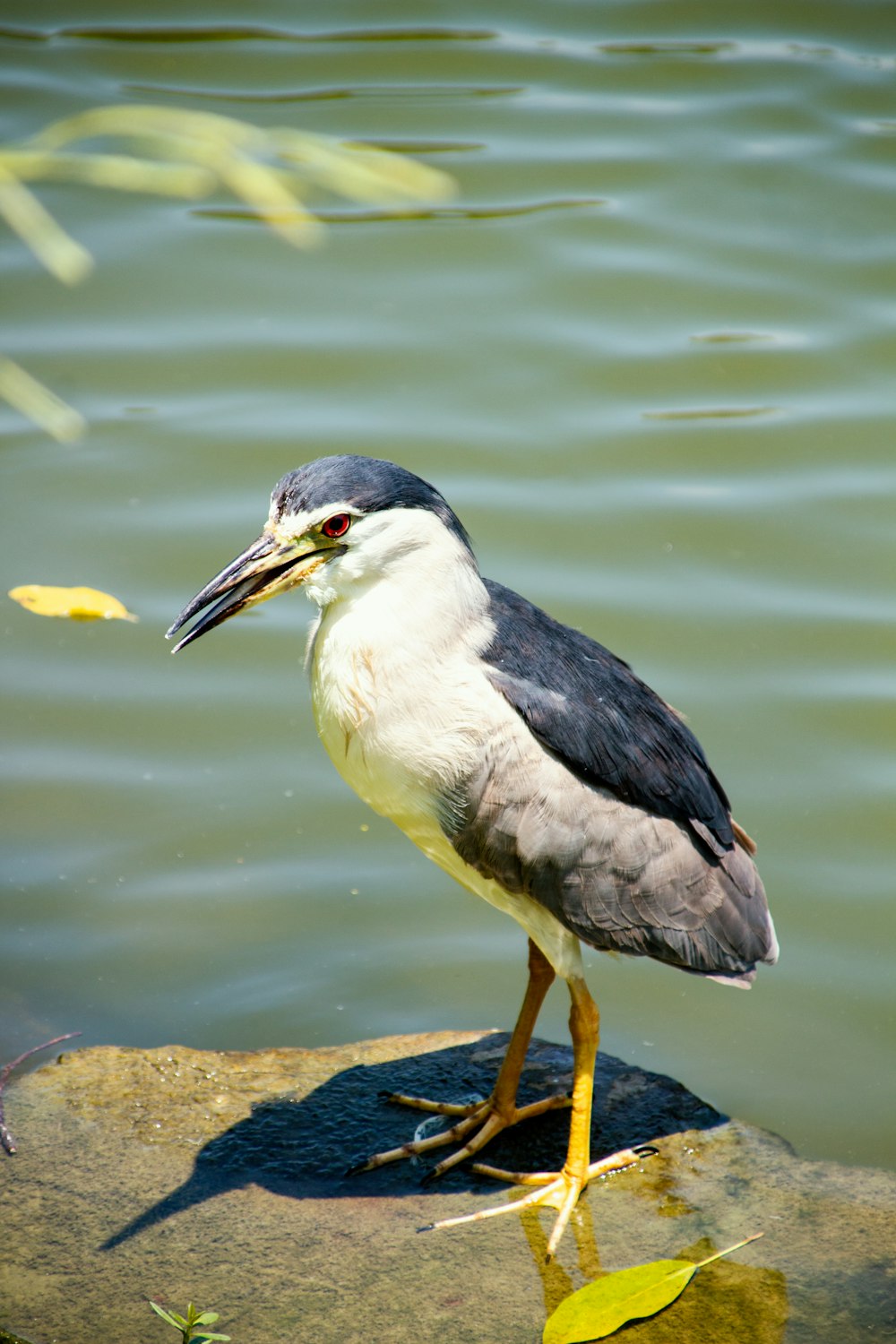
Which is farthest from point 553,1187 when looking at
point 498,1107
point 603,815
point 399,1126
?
point 603,815

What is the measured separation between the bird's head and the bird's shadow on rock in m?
1.37

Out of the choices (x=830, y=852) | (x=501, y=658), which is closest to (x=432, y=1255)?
(x=501, y=658)

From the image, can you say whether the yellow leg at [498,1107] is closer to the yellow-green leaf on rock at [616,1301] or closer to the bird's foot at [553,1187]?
the bird's foot at [553,1187]

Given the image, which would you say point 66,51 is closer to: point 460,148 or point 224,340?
point 460,148

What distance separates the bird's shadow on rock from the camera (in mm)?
3670

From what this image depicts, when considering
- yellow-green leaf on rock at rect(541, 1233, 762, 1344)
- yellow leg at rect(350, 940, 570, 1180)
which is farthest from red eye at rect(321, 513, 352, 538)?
yellow-green leaf on rock at rect(541, 1233, 762, 1344)

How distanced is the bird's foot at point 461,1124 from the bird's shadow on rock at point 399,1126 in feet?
0.08

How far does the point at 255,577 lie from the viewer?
3.54 metres

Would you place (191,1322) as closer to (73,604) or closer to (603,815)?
(603,815)

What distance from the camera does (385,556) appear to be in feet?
11.8

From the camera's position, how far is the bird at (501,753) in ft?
11.7

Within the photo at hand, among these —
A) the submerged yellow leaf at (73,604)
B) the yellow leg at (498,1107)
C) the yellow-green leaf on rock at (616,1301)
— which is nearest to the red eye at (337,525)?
the yellow leg at (498,1107)

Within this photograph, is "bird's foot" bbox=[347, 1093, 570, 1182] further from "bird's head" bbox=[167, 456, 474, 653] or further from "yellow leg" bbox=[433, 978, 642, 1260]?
"bird's head" bbox=[167, 456, 474, 653]

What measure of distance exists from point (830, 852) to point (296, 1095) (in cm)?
229
